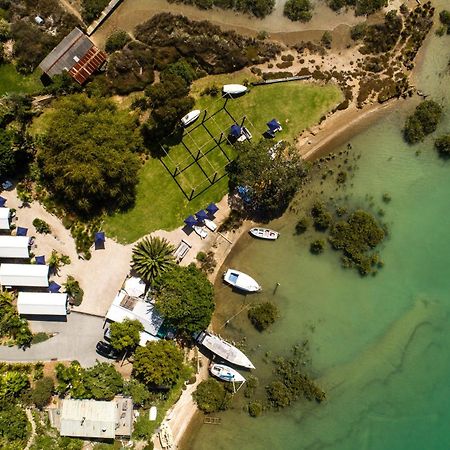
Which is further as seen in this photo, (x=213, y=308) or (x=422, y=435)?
(x=422, y=435)

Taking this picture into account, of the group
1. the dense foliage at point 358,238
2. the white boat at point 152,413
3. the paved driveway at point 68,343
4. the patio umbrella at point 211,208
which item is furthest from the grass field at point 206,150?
the white boat at point 152,413

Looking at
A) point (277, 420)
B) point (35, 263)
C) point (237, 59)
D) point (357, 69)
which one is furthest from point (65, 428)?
point (357, 69)

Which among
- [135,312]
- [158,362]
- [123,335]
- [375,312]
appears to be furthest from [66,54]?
[375,312]

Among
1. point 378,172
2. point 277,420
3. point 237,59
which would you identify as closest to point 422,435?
point 277,420

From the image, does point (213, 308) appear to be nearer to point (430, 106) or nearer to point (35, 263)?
point (35, 263)

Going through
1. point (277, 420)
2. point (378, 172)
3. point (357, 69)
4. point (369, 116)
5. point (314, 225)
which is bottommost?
point (277, 420)

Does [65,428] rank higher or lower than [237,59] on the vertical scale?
lower

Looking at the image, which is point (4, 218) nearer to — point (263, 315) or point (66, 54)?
point (66, 54)
